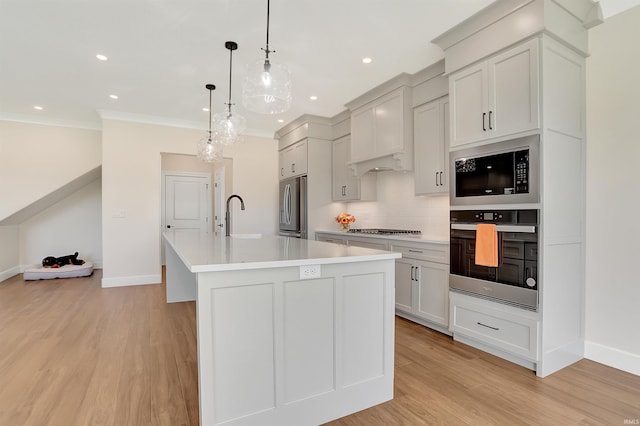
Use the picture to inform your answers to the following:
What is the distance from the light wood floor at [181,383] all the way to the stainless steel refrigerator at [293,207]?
2.30 metres

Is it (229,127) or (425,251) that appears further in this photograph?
(229,127)

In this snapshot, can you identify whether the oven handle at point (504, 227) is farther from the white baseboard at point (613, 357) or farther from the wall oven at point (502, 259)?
the white baseboard at point (613, 357)

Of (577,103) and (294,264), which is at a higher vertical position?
(577,103)

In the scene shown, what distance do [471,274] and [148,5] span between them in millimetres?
3298

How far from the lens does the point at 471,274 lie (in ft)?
8.85

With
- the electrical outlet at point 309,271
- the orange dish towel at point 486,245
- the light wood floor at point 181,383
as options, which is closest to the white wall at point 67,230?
the light wood floor at point 181,383

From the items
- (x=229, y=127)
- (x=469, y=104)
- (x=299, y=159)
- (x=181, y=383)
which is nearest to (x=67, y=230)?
(x=299, y=159)

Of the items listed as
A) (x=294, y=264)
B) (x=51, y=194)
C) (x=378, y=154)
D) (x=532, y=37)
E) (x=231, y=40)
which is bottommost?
(x=294, y=264)

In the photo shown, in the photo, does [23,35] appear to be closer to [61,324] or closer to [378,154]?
[61,324]

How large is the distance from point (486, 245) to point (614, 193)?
101 cm

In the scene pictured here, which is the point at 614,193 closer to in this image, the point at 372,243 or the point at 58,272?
the point at 372,243

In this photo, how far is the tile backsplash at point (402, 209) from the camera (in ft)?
12.1

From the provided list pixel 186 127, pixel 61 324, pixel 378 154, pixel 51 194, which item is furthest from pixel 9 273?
pixel 378 154

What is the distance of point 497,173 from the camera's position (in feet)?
8.17
